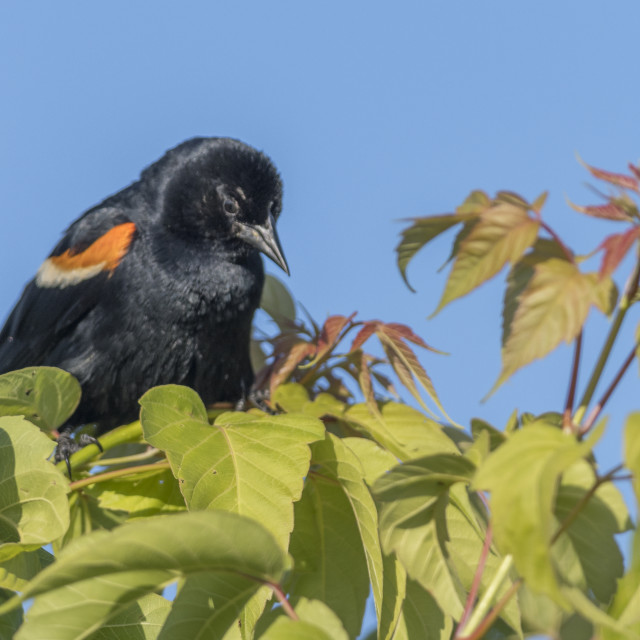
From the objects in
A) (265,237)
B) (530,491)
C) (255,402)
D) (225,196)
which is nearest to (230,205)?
(225,196)

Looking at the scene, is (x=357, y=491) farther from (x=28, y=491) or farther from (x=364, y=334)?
(x=28, y=491)

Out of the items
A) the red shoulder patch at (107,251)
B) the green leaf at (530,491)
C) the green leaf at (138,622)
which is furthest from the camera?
the red shoulder patch at (107,251)

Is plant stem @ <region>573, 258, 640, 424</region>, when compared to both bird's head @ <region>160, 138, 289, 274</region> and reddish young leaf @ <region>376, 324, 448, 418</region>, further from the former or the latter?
bird's head @ <region>160, 138, 289, 274</region>

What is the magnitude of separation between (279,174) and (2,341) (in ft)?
4.49

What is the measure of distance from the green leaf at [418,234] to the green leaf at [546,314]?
6.1 inches

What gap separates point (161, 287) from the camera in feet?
10.2

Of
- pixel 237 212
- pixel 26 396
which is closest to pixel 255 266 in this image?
pixel 237 212

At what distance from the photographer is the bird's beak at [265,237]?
326 centimetres

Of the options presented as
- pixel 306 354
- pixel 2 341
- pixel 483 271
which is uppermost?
pixel 483 271

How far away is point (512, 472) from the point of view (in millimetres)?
818

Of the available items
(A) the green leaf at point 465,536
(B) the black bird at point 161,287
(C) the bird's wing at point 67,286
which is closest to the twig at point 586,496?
(A) the green leaf at point 465,536

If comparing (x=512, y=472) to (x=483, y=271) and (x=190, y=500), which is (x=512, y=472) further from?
(x=190, y=500)

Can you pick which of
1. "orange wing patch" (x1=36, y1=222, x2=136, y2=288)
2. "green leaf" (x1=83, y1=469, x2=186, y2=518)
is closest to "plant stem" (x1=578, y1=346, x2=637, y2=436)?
"green leaf" (x1=83, y1=469, x2=186, y2=518)

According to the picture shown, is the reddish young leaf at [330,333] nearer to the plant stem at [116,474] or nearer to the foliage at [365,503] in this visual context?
the foliage at [365,503]
